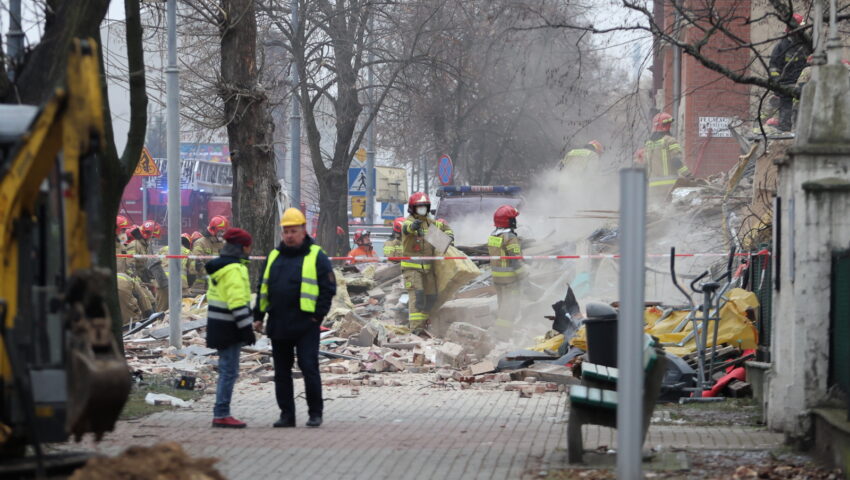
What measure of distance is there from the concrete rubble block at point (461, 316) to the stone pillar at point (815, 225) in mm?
9551

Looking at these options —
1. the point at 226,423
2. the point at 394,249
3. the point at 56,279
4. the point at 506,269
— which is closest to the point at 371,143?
the point at 394,249

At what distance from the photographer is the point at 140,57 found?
11766 millimetres

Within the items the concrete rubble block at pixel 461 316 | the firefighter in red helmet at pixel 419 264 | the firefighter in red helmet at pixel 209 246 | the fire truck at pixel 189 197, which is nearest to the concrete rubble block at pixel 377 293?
the firefighter in red helmet at pixel 209 246

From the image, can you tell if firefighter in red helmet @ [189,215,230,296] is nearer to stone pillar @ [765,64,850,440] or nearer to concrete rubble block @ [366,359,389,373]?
concrete rubble block @ [366,359,389,373]

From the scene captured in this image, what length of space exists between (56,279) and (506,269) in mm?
11763

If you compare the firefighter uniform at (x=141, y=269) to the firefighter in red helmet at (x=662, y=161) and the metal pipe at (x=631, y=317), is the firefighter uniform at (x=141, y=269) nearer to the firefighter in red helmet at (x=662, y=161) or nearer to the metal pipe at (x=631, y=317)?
the firefighter in red helmet at (x=662, y=161)

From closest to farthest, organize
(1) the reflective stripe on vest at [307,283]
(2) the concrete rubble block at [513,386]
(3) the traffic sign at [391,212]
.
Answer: (1) the reflective stripe on vest at [307,283], (2) the concrete rubble block at [513,386], (3) the traffic sign at [391,212]

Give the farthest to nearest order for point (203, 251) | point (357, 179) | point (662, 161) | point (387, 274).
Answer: point (357, 179) → point (387, 274) → point (203, 251) → point (662, 161)

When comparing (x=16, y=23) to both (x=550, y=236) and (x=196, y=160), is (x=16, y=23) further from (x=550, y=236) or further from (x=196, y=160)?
(x=196, y=160)

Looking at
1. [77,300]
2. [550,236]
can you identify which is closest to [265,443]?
[77,300]

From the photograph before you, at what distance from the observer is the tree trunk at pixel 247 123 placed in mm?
16406

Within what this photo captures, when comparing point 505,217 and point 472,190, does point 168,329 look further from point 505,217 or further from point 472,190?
point 472,190

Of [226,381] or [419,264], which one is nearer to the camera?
[226,381]

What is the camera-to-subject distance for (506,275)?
56.6 ft
